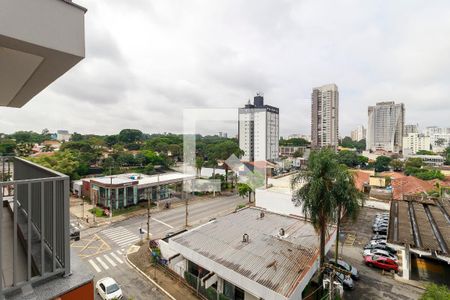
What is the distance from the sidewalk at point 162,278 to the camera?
1015 centimetres

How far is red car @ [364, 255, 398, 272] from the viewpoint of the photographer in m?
Answer: 12.0

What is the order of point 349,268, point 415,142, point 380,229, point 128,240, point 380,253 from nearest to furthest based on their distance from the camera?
point 349,268 → point 380,253 → point 128,240 → point 380,229 → point 415,142

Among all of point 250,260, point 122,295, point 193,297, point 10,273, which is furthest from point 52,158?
point 10,273

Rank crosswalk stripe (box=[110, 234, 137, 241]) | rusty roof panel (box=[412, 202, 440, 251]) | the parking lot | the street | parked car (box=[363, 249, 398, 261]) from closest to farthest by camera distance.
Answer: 1. the parking lot
2. rusty roof panel (box=[412, 202, 440, 251])
3. the street
4. parked car (box=[363, 249, 398, 261])
5. crosswalk stripe (box=[110, 234, 137, 241])

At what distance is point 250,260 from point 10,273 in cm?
813

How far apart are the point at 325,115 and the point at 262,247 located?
71.9 meters

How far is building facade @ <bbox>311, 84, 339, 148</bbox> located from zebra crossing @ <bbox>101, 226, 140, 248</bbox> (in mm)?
65830

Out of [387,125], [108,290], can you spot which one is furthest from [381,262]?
[387,125]

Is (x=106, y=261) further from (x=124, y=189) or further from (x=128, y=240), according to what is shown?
(x=124, y=189)

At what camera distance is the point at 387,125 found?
88.4 meters

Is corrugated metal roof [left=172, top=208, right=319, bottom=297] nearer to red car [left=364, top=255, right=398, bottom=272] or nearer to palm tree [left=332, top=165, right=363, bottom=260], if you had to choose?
palm tree [left=332, top=165, right=363, bottom=260]

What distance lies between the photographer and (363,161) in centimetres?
5994

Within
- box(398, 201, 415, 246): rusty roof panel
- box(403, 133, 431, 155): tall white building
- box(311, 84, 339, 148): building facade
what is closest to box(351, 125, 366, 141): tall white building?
box(403, 133, 431, 155): tall white building

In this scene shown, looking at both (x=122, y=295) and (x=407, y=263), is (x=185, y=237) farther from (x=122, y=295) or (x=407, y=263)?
(x=407, y=263)
